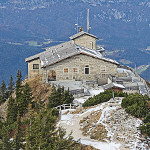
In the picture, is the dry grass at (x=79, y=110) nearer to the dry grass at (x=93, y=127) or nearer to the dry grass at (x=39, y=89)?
the dry grass at (x=93, y=127)

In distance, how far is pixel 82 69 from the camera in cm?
5891

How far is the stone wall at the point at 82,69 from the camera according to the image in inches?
2296

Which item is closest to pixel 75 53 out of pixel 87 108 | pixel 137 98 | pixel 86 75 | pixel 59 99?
pixel 86 75

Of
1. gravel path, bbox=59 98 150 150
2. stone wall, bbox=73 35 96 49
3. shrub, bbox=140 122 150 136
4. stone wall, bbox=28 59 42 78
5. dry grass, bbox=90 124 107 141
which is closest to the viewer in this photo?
gravel path, bbox=59 98 150 150

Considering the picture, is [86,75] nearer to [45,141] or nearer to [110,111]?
[110,111]

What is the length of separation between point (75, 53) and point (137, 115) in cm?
2849

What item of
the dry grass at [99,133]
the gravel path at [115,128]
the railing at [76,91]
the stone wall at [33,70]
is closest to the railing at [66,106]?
the gravel path at [115,128]

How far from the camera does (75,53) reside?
58312 millimetres

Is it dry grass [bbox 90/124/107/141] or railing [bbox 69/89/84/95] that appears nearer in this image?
dry grass [bbox 90/124/107/141]

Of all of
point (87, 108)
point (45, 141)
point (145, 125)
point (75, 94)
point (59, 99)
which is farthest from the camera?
point (75, 94)

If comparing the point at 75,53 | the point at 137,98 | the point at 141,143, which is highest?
the point at 75,53

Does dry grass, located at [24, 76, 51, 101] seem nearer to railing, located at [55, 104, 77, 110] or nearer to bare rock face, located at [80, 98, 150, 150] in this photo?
railing, located at [55, 104, 77, 110]

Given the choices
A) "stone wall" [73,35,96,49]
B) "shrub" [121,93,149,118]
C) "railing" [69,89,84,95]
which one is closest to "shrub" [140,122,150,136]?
"shrub" [121,93,149,118]

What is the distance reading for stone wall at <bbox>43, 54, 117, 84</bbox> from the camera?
58.3 meters
